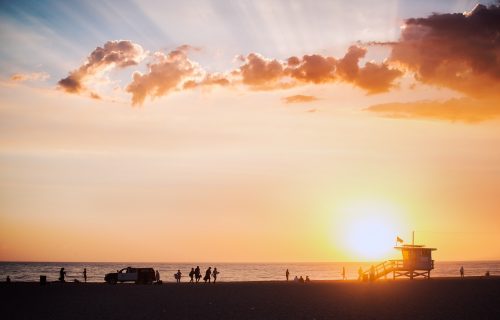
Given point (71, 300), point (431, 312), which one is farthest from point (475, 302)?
point (71, 300)

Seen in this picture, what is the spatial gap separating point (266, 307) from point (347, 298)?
798 centimetres

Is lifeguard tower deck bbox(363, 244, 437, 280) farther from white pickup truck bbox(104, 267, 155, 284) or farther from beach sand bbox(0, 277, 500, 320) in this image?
beach sand bbox(0, 277, 500, 320)

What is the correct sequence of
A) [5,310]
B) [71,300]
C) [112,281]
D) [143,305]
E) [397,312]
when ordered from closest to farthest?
[397,312] < [5,310] < [143,305] < [71,300] < [112,281]

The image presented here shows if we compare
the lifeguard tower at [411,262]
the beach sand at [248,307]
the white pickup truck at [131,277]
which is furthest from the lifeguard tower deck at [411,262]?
the beach sand at [248,307]

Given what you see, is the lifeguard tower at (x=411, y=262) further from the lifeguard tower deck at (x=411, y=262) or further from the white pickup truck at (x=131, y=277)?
the white pickup truck at (x=131, y=277)

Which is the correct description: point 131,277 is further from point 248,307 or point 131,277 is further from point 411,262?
point 248,307

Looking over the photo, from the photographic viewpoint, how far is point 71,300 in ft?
108

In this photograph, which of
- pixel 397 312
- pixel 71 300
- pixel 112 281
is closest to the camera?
pixel 397 312

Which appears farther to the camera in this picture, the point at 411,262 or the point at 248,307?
the point at 411,262

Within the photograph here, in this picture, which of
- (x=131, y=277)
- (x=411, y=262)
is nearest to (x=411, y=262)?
(x=411, y=262)

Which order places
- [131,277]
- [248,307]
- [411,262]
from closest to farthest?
[248,307]
[131,277]
[411,262]

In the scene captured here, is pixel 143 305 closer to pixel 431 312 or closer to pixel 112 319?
pixel 112 319

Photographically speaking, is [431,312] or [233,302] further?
[233,302]

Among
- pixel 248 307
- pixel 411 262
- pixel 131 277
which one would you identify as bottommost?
pixel 131 277
